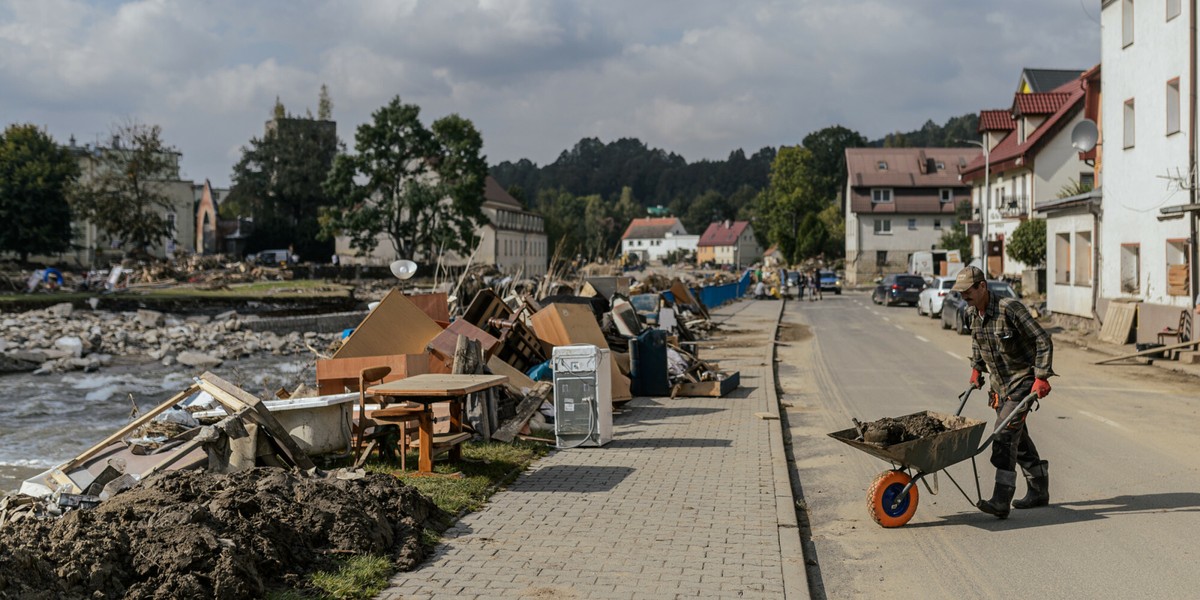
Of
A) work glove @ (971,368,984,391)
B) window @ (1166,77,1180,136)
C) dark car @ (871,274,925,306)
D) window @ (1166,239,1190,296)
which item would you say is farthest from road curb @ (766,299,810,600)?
dark car @ (871,274,925,306)

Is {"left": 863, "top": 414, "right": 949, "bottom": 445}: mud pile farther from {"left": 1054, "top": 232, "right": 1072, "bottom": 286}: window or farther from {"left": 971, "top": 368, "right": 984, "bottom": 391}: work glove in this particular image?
{"left": 1054, "top": 232, "right": 1072, "bottom": 286}: window

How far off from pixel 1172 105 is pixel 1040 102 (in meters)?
32.1

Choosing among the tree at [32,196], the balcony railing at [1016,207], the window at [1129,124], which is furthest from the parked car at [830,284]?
the tree at [32,196]

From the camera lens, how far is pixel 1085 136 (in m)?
29.3

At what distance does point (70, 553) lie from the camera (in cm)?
541

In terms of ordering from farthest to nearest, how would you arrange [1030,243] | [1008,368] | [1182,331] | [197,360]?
[1030,243] < [197,360] < [1182,331] < [1008,368]

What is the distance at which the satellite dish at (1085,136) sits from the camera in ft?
95.5

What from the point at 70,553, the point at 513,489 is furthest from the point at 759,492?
the point at 70,553

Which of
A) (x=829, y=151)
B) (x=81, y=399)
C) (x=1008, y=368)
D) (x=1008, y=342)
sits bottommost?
(x=81, y=399)

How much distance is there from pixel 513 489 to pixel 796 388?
9.83 metres

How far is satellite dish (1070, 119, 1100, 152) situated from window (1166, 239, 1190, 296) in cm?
564

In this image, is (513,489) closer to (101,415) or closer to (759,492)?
(759,492)

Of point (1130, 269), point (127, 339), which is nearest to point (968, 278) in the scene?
point (1130, 269)

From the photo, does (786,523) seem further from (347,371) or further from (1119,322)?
(1119,322)
